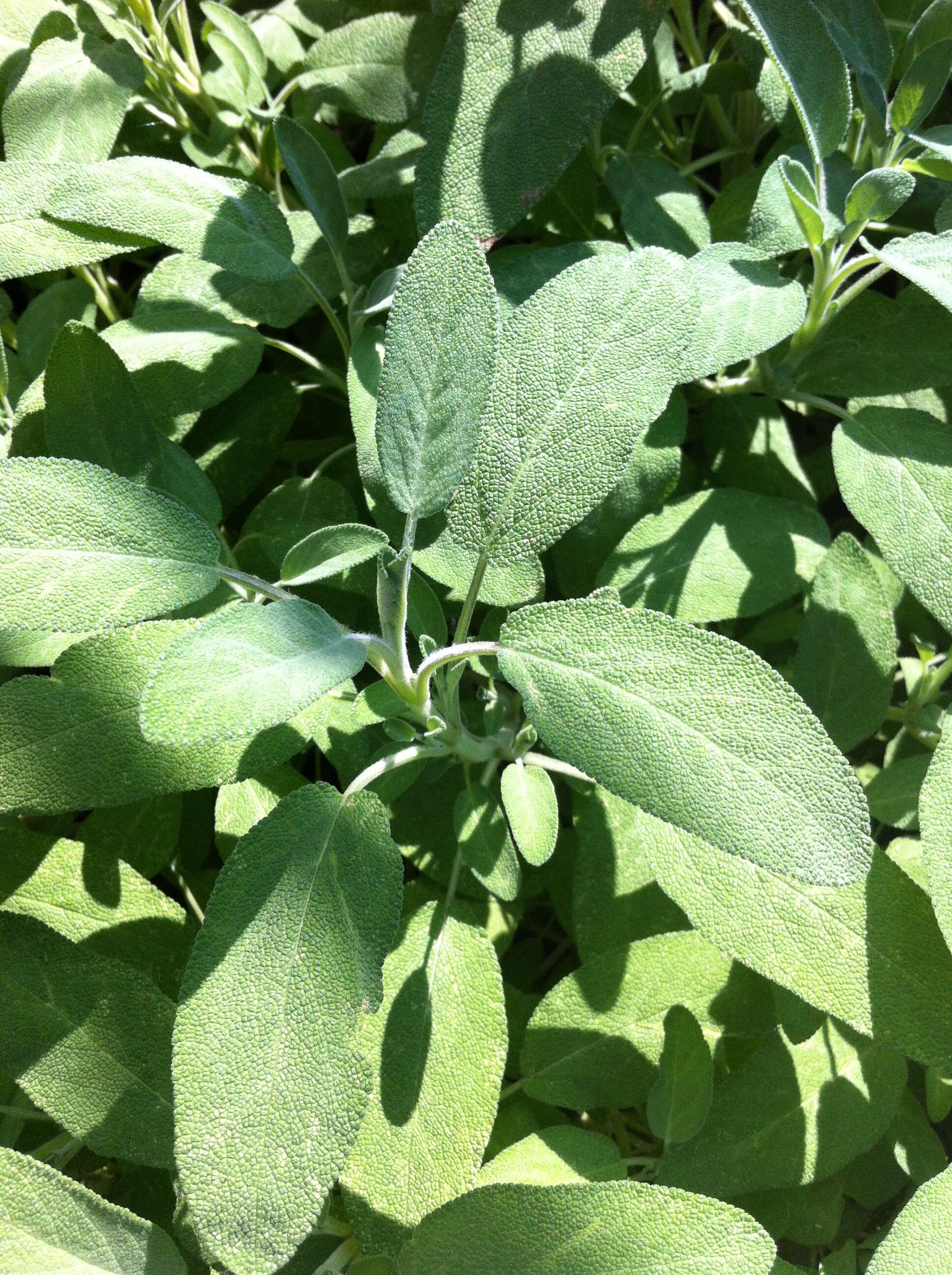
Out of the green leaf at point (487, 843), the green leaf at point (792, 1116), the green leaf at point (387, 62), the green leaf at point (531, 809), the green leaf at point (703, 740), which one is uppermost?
the green leaf at point (387, 62)

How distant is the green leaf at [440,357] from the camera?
65cm

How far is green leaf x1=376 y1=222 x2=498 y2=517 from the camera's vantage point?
65 cm

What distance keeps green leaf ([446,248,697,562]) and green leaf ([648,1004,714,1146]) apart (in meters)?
0.41

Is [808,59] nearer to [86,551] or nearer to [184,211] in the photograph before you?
[184,211]

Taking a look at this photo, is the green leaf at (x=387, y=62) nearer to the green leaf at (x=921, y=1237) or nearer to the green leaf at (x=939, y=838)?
the green leaf at (x=939, y=838)

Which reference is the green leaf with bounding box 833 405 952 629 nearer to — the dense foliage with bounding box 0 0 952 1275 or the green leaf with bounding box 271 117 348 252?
the dense foliage with bounding box 0 0 952 1275

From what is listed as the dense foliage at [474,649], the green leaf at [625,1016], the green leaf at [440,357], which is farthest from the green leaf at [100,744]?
the green leaf at [625,1016]

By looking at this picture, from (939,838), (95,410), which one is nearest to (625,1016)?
(939,838)

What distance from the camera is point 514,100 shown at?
967 mm

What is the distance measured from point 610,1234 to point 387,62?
1.12 metres

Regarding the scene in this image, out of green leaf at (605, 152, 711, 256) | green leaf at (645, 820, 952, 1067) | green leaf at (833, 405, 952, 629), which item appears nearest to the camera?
green leaf at (645, 820, 952, 1067)

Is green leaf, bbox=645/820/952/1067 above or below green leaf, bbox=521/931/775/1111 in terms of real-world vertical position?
above

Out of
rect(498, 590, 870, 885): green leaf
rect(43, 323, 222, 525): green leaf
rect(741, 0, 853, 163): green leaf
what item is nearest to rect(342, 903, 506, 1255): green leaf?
rect(498, 590, 870, 885): green leaf

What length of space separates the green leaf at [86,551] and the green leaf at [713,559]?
1.47 feet
